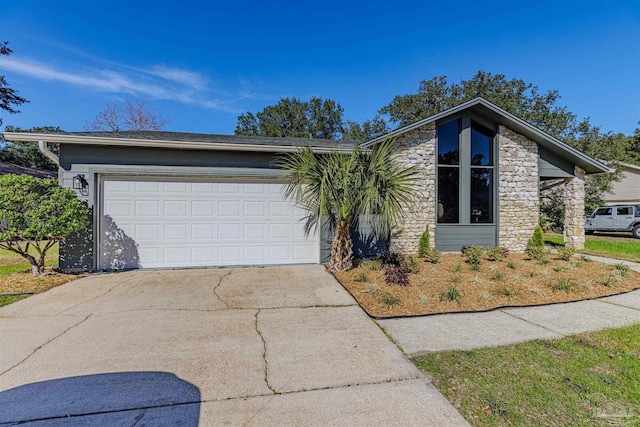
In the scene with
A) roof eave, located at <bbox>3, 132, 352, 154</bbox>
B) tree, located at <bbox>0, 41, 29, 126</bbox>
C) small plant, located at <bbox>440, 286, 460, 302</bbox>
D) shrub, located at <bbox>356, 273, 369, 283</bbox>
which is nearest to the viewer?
small plant, located at <bbox>440, 286, 460, 302</bbox>

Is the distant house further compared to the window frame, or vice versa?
the distant house

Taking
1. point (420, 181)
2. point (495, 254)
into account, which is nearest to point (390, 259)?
point (420, 181)

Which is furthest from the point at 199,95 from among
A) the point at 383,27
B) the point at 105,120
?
the point at 383,27

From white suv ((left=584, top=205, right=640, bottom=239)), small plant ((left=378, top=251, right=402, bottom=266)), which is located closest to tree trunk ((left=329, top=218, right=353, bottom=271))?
small plant ((left=378, top=251, right=402, bottom=266))

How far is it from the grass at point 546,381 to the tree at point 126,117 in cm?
2163

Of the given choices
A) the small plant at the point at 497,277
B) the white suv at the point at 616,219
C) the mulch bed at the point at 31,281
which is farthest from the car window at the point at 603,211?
the mulch bed at the point at 31,281

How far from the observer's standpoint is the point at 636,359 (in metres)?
2.73

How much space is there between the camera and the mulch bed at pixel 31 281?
4.81 metres

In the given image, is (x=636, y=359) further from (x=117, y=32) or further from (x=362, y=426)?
(x=117, y=32)

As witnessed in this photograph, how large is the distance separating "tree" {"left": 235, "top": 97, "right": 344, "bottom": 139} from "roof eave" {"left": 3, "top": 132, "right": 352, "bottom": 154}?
754 inches

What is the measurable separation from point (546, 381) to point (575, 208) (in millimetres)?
9062

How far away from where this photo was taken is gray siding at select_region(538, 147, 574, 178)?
869 centimetres

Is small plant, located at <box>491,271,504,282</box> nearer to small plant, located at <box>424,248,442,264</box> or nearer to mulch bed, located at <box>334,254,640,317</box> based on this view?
mulch bed, located at <box>334,254,640,317</box>

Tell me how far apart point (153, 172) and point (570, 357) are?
739 centimetres
